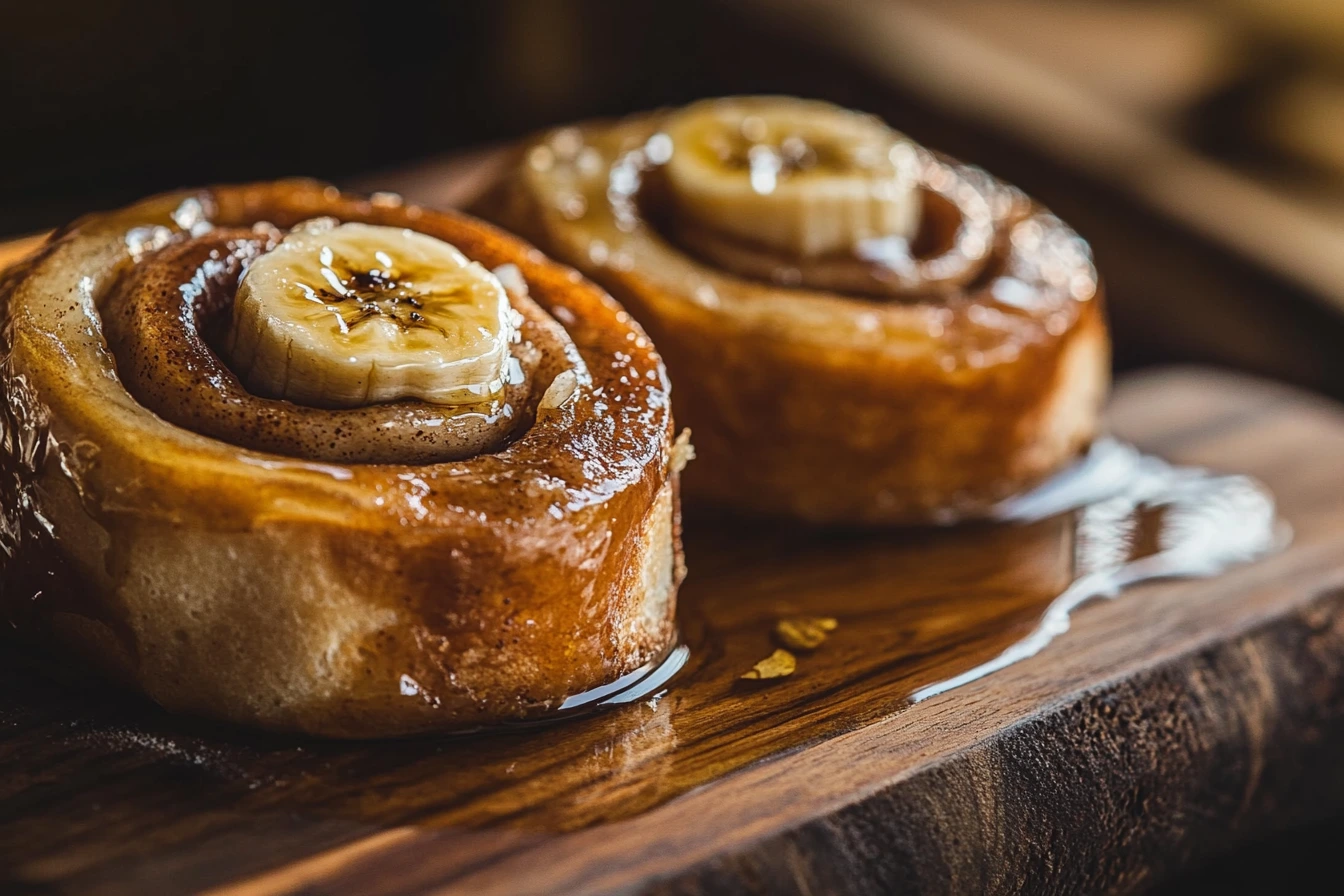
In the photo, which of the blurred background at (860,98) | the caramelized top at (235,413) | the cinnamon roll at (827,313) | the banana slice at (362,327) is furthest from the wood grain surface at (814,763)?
the blurred background at (860,98)

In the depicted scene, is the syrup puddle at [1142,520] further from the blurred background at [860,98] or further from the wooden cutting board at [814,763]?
the blurred background at [860,98]

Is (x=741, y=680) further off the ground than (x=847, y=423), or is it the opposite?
(x=847, y=423)

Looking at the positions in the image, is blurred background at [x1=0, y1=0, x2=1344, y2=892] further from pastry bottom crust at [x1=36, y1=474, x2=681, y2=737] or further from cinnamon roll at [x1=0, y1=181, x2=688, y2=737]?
pastry bottom crust at [x1=36, y1=474, x2=681, y2=737]

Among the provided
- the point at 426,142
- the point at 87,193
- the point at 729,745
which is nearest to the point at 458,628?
the point at 729,745

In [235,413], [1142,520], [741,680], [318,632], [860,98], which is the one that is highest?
[235,413]

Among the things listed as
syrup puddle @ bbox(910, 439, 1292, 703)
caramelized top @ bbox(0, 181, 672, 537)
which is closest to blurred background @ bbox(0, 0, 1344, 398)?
syrup puddle @ bbox(910, 439, 1292, 703)

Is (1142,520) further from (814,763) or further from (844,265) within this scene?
(814,763)

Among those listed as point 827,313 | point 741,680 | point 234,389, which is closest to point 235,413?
point 234,389
